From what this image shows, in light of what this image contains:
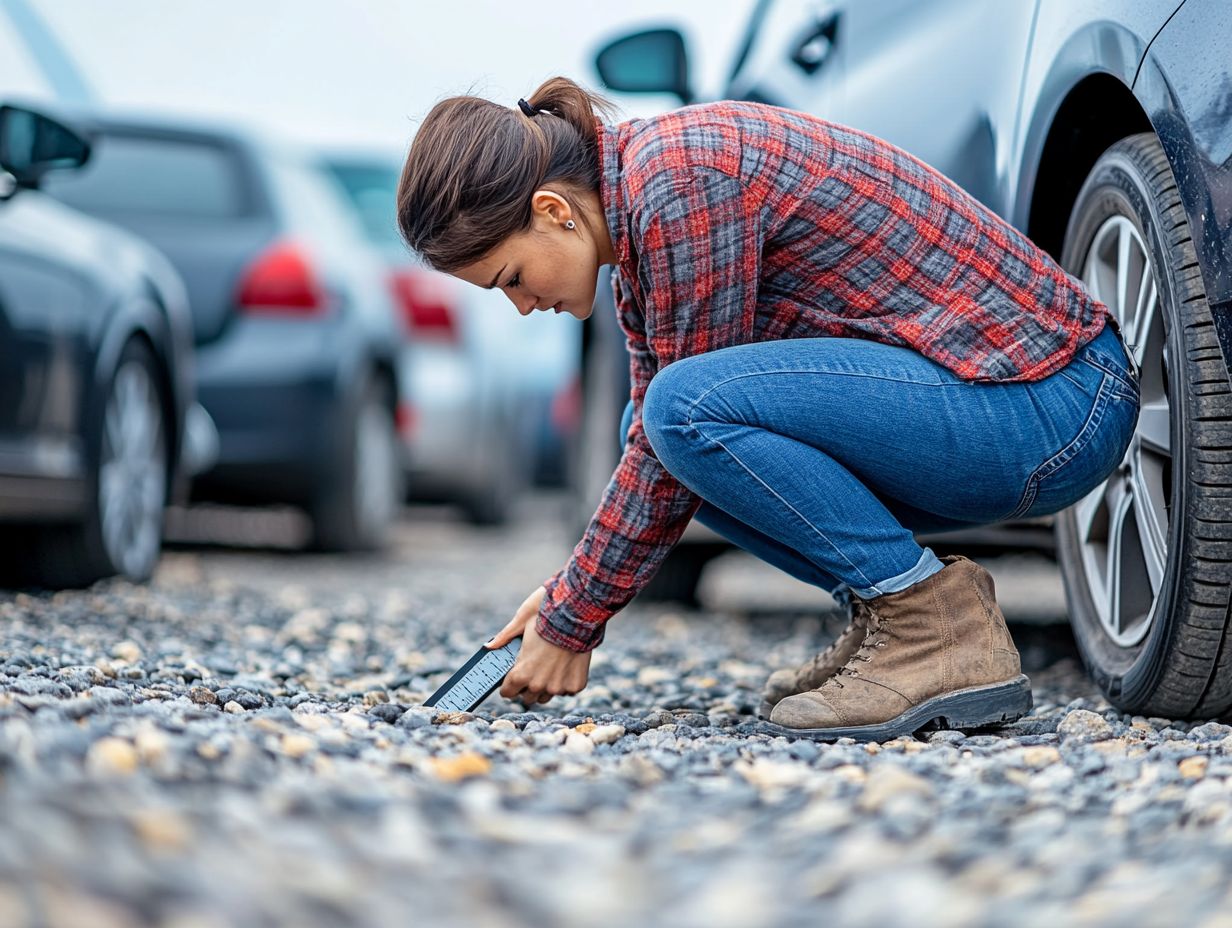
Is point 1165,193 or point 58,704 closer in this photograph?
point 58,704

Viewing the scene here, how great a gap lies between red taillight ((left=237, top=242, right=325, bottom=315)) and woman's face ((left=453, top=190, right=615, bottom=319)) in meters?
2.94

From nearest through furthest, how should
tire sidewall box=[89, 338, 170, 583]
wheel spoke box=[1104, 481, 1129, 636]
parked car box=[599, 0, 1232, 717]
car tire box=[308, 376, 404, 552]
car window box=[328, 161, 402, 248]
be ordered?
parked car box=[599, 0, 1232, 717]
wheel spoke box=[1104, 481, 1129, 636]
tire sidewall box=[89, 338, 170, 583]
car tire box=[308, 376, 404, 552]
car window box=[328, 161, 402, 248]

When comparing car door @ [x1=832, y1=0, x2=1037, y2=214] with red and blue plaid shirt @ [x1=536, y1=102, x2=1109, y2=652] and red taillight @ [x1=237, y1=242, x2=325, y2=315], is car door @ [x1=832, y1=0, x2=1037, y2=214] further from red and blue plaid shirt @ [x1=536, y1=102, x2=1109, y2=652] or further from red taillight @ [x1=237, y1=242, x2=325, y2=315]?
red taillight @ [x1=237, y1=242, x2=325, y2=315]

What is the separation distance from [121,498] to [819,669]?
2269mm

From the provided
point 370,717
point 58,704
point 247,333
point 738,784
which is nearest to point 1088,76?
point 738,784

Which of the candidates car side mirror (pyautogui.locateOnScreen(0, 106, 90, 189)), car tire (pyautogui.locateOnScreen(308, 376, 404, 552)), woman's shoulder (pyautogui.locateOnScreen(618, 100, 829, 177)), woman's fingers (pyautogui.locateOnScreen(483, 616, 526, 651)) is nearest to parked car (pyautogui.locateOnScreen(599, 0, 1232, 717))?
woman's shoulder (pyautogui.locateOnScreen(618, 100, 829, 177))

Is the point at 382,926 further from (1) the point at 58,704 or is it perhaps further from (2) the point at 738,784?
(1) the point at 58,704

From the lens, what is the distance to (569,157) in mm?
2166

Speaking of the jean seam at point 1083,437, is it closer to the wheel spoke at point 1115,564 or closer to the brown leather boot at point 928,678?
the brown leather boot at point 928,678

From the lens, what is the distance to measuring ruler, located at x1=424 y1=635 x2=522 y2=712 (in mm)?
2342

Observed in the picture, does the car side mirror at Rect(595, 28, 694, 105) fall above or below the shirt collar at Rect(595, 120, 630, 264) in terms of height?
above

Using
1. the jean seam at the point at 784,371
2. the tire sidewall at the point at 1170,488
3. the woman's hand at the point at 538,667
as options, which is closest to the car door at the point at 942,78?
the tire sidewall at the point at 1170,488

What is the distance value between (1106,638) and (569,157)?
1.14m

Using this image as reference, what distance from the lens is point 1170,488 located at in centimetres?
236
